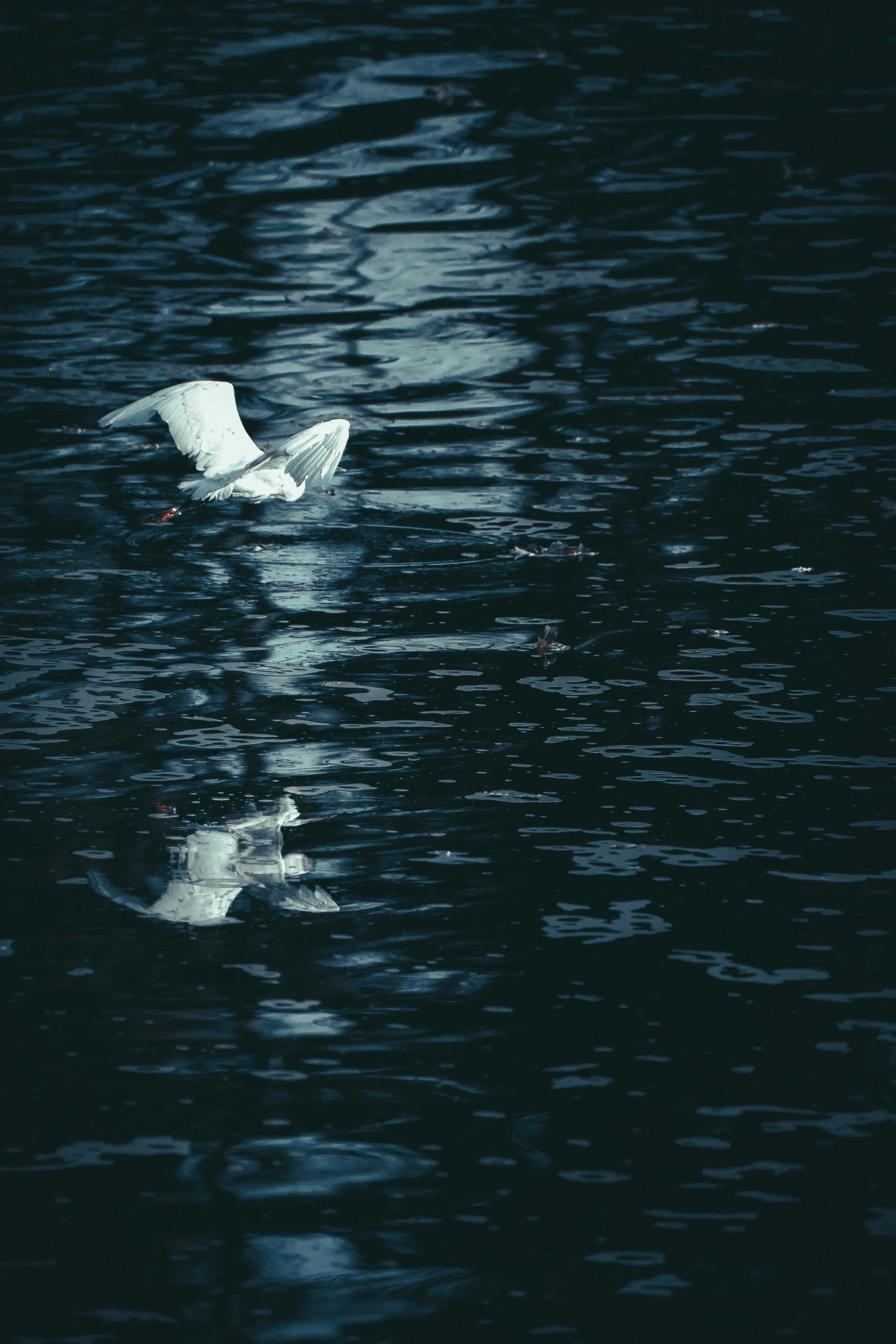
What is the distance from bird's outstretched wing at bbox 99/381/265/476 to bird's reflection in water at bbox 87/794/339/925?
276cm

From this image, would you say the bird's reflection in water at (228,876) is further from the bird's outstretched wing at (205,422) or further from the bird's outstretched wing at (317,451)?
the bird's outstretched wing at (205,422)

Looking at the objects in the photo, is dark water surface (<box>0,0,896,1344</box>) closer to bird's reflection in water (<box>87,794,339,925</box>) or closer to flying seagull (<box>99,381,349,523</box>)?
bird's reflection in water (<box>87,794,339,925</box>)

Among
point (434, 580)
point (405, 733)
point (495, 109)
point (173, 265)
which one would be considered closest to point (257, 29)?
point (495, 109)

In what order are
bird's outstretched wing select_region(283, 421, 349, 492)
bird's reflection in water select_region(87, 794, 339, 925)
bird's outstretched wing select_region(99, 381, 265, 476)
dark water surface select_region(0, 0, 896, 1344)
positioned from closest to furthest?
dark water surface select_region(0, 0, 896, 1344)
bird's reflection in water select_region(87, 794, 339, 925)
bird's outstretched wing select_region(283, 421, 349, 492)
bird's outstretched wing select_region(99, 381, 265, 476)

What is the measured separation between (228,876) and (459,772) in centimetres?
100

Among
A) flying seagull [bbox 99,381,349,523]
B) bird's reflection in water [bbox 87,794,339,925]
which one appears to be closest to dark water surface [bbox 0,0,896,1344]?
bird's reflection in water [bbox 87,794,339,925]

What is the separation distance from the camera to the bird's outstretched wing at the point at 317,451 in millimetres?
8070

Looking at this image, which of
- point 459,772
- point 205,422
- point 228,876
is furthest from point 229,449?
point 228,876

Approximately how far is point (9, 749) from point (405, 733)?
1324 millimetres

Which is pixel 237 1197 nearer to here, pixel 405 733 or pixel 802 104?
pixel 405 733

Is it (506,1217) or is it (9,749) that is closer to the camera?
(506,1217)

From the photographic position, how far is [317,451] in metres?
8.09

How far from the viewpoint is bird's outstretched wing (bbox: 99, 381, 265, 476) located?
27.4 ft

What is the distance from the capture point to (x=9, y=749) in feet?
21.2
